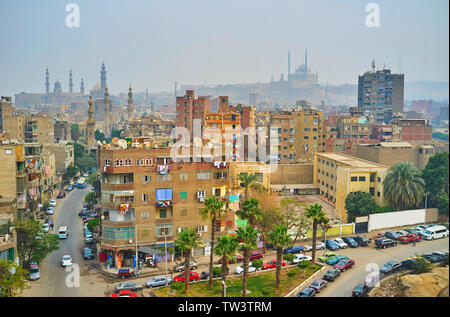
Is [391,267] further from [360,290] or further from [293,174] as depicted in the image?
[293,174]

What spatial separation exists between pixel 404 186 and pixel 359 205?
1869mm

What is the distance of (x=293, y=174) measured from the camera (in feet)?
85.8

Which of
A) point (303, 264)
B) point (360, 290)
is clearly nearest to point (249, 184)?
point (303, 264)

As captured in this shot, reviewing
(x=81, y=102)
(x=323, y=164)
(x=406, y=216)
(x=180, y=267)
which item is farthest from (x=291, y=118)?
(x=81, y=102)

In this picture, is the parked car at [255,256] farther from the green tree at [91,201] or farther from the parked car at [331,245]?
the green tree at [91,201]

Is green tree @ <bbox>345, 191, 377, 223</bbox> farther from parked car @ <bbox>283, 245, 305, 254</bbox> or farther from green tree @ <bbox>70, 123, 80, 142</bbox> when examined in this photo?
green tree @ <bbox>70, 123, 80, 142</bbox>

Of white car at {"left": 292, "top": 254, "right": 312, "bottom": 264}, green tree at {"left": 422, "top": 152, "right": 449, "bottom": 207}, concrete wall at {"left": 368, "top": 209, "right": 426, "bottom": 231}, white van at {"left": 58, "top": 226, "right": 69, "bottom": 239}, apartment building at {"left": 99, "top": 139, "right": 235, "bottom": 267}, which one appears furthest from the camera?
white van at {"left": 58, "top": 226, "right": 69, "bottom": 239}

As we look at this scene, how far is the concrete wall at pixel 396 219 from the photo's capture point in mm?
18953

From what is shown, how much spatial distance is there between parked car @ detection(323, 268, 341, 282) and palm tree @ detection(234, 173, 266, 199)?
16.6 feet

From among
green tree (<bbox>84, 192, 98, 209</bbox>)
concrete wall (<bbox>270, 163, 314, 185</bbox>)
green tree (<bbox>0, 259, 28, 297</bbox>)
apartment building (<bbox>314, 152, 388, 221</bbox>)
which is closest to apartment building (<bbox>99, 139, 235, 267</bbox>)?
green tree (<bbox>0, 259, 28, 297</bbox>)

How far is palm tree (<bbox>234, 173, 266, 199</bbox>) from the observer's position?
1853 cm

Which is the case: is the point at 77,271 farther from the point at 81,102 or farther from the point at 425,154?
the point at 81,102

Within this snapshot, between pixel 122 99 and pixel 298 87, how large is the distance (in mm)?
38347

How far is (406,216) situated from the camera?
1927cm
